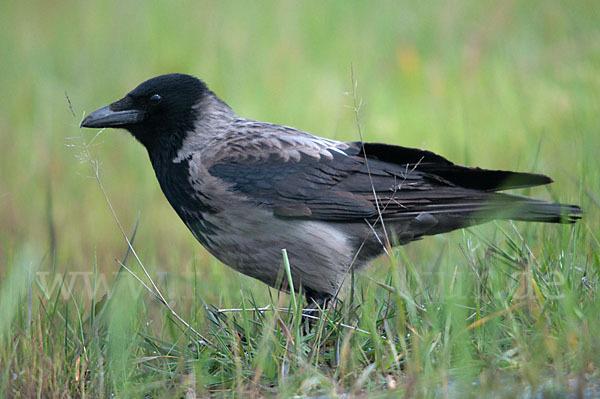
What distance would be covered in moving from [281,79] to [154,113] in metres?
4.33

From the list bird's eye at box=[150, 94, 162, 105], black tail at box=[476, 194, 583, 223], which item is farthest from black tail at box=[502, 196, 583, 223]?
bird's eye at box=[150, 94, 162, 105]

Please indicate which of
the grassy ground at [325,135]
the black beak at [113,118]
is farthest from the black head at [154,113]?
the grassy ground at [325,135]

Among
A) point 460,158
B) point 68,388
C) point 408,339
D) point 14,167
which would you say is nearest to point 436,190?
point 408,339

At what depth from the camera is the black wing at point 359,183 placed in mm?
4270

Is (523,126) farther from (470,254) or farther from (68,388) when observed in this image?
(68,388)

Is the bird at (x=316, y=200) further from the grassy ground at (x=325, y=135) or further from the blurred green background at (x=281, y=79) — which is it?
the blurred green background at (x=281, y=79)

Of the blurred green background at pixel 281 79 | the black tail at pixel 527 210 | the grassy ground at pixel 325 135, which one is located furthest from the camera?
the blurred green background at pixel 281 79

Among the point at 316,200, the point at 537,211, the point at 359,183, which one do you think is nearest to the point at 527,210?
the point at 537,211

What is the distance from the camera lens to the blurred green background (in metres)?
7.54

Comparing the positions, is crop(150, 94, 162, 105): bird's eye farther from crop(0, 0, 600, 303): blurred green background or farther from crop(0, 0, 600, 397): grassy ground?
crop(0, 0, 600, 303): blurred green background

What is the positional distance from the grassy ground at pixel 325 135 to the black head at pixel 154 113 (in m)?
0.37

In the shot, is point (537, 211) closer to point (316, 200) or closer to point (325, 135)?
point (316, 200)

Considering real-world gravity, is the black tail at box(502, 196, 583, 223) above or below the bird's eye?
below

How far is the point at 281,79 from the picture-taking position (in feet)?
29.2
